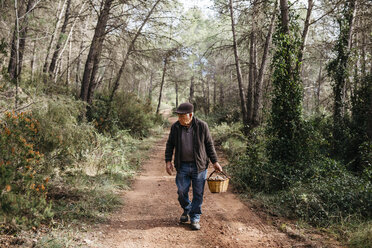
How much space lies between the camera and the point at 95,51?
10062 millimetres

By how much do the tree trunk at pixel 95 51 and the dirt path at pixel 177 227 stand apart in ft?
19.4

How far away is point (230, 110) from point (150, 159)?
10.5 metres

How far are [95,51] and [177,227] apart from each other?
8105 millimetres

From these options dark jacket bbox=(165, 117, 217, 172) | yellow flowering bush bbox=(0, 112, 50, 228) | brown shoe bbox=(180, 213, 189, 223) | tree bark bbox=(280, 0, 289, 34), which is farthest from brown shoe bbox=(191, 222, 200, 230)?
tree bark bbox=(280, 0, 289, 34)

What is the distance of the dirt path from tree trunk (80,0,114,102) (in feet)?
19.4

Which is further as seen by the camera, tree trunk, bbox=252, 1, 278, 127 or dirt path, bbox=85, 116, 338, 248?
tree trunk, bbox=252, 1, 278, 127

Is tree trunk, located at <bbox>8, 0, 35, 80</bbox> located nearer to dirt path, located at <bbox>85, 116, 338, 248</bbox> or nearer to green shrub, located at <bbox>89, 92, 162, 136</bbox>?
green shrub, located at <bbox>89, 92, 162, 136</bbox>

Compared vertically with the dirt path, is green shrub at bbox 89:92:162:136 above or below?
above

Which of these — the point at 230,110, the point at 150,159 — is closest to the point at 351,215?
the point at 150,159

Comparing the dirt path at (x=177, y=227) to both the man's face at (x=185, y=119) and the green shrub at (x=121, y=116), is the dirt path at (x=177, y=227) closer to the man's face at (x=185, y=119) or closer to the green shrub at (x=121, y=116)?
the man's face at (x=185, y=119)

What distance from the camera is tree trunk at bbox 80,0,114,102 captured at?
974cm

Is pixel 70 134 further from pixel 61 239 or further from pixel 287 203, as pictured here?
pixel 287 203

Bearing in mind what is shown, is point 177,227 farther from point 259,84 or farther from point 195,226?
point 259,84

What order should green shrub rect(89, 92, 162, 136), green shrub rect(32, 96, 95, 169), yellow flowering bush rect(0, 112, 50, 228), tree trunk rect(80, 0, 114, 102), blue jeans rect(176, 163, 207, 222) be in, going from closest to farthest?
yellow flowering bush rect(0, 112, 50, 228) → blue jeans rect(176, 163, 207, 222) → green shrub rect(32, 96, 95, 169) → tree trunk rect(80, 0, 114, 102) → green shrub rect(89, 92, 162, 136)
